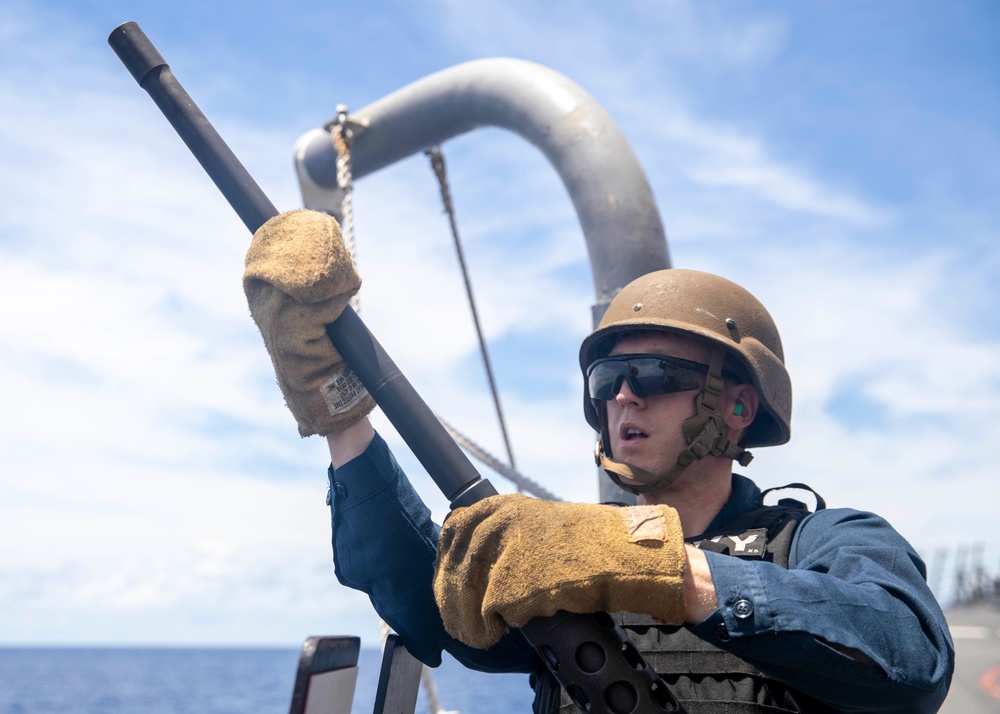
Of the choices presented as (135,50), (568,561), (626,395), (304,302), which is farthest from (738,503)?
(135,50)

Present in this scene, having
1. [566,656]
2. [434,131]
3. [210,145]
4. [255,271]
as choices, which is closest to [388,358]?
[255,271]

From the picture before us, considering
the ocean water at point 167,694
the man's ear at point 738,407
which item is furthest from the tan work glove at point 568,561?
the ocean water at point 167,694

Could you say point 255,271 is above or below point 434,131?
below

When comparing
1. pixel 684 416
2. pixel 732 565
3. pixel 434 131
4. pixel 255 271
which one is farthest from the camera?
pixel 434 131

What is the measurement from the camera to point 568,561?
216 centimetres

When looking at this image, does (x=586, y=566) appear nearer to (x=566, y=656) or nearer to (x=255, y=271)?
(x=566, y=656)

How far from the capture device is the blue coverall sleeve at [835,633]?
2217 mm

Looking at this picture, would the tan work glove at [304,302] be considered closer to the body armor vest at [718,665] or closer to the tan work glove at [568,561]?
the tan work glove at [568,561]

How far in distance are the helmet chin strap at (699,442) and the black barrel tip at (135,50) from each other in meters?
2.02

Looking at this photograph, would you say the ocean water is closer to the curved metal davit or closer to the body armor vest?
the curved metal davit

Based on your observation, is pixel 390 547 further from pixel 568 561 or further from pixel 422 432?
pixel 568 561

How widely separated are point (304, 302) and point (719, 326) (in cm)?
159

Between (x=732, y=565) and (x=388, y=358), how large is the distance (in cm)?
117

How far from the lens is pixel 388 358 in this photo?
2844 millimetres
